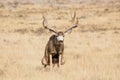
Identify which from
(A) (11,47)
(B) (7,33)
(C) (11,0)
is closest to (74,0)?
(C) (11,0)

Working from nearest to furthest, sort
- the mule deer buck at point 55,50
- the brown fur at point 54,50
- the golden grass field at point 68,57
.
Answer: the golden grass field at point 68,57, the mule deer buck at point 55,50, the brown fur at point 54,50

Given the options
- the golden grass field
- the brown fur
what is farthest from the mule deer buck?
the golden grass field

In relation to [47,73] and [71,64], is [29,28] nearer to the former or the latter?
[71,64]

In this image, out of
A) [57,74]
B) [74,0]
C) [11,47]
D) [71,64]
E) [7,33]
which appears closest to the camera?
[57,74]

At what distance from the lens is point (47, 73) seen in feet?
40.1

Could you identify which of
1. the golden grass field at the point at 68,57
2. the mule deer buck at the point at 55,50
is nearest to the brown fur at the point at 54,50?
the mule deer buck at the point at 55,50

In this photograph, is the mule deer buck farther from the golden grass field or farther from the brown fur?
the golden grass field

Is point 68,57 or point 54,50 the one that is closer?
point 54,50

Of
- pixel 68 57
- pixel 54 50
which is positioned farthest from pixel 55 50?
pixel 68 57

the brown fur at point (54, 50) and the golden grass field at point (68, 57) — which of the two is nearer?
the golden grass field at point (68, 57)

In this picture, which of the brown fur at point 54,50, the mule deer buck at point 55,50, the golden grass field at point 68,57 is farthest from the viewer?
the brown fur at point 54,50

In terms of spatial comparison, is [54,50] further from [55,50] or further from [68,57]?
[68,57]

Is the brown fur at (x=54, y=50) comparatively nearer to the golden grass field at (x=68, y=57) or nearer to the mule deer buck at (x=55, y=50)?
the mule deer buck at (x=55, y=50)

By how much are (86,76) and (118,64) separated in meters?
2.74
